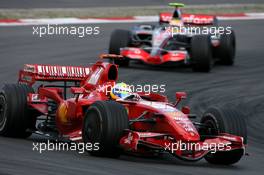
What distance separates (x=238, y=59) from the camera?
27.6 metres

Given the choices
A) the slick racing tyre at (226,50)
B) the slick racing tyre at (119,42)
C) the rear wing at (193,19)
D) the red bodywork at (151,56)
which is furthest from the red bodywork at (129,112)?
the rear wing at (193,19)

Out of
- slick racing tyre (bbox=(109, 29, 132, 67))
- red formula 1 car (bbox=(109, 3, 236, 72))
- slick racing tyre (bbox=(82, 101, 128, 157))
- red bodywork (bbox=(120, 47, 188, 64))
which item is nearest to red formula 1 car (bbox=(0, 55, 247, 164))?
slick racing tyre (bbox=(82, 101, 128, 157))

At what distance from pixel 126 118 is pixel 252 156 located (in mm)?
2488

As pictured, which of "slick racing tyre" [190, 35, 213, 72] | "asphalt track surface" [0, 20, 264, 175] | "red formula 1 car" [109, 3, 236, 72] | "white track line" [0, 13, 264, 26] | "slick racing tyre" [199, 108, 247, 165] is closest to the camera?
"asphalt track surface" [0, 20, 264, 175]

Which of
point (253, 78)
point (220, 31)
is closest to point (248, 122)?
point (253, 78)

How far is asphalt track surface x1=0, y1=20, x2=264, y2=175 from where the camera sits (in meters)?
12.0

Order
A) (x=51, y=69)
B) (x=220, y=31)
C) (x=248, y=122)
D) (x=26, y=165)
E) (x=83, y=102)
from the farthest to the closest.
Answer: (x=220, y=31) → (x=248, y=122) → (x=51, y=69) → (x=83, y=102) → (x=26, y=165)

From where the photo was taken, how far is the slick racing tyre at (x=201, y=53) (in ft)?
79.5

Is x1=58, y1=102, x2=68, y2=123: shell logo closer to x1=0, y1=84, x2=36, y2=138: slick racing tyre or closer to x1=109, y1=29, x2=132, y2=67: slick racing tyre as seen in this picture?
x1=0, y1=84, x2=36, y2=138: slick racing tyre

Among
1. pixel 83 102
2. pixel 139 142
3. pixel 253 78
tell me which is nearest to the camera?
pixel 139 142

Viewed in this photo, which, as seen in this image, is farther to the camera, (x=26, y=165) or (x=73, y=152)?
(x=73, y=152)

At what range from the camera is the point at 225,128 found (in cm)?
1309

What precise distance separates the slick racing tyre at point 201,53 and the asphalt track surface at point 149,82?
299 mm

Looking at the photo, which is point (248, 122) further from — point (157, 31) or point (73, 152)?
point (157, 31)
